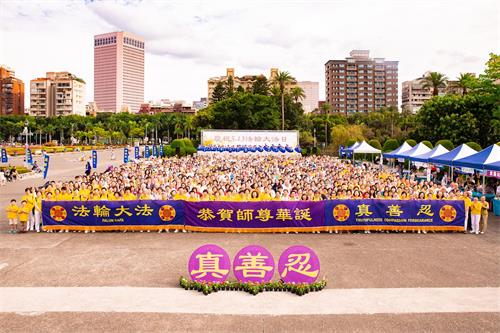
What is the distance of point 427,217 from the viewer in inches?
583

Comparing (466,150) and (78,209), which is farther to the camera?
(466,150)

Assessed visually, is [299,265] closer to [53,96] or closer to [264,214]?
[264,214]

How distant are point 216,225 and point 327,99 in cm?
14144

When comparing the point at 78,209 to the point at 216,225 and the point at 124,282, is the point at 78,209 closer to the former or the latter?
the point at 216,225

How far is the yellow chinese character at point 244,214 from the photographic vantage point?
1458 cm

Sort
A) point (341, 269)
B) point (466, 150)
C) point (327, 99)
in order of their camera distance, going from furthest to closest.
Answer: point (327, 99) < point (466, 150) < point (341, 269)

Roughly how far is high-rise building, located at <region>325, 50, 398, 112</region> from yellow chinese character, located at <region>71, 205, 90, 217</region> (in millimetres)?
141283

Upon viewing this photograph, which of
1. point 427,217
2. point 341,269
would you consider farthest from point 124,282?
point 427,217

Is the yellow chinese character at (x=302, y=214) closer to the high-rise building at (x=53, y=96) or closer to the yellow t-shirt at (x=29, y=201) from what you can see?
the yellow t-shirt at (x=29, y=201)

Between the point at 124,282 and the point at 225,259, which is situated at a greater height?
the point at 225,259

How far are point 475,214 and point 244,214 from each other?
8.91 metres

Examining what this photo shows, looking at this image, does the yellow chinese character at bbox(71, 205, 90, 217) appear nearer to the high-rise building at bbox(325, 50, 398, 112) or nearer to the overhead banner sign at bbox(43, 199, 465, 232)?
the overhead banner sign at bbox(43, 199, 465, 232)

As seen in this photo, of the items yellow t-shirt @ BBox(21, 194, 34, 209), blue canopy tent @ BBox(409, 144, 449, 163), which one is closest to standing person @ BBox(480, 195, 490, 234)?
blue canopy tent @ BBox(409, 144, 449, 163)

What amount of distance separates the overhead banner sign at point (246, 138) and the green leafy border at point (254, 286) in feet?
161
